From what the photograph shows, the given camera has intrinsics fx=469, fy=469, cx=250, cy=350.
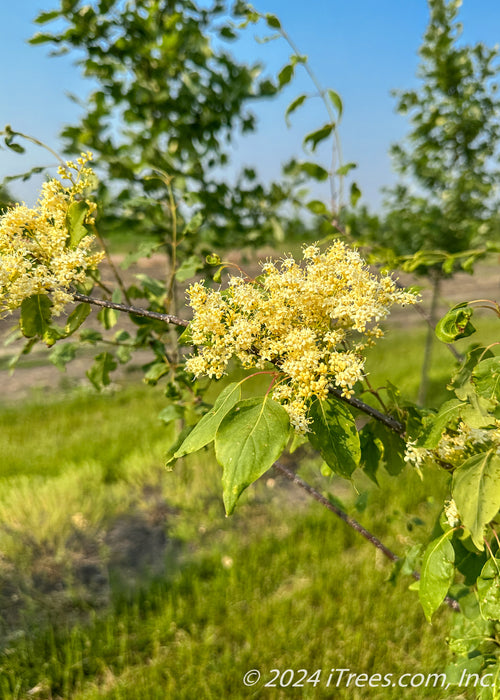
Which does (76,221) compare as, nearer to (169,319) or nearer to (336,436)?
(169,319)

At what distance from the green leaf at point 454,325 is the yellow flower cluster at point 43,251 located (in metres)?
0.87

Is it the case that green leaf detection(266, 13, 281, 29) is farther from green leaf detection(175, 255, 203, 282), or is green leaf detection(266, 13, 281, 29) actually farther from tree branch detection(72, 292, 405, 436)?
tree branch detection(72, 292, 405, 436)

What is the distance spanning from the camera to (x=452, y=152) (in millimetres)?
5355

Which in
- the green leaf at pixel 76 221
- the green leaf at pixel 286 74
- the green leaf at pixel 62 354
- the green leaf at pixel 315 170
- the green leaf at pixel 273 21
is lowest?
the green leaf at pixel 62 354

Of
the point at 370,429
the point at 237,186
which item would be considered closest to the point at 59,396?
the point at 237,186

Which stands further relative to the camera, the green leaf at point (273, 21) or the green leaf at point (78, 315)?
the green leaf at point (273, 21)

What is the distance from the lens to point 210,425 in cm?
102

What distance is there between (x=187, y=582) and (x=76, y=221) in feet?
8.91

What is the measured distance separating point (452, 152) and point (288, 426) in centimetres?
550

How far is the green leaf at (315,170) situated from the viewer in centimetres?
211

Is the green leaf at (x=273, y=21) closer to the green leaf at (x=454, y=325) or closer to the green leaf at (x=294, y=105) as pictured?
the green leaf at (x=294, y=105)

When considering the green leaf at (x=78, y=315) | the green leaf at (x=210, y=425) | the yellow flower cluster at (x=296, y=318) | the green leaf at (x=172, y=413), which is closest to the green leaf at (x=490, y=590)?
the yellow flower cluster at (x=296, y=318)

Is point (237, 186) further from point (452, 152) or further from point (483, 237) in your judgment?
point (452, 152)

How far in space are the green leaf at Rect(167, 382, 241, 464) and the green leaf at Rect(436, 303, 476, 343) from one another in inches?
19.4
